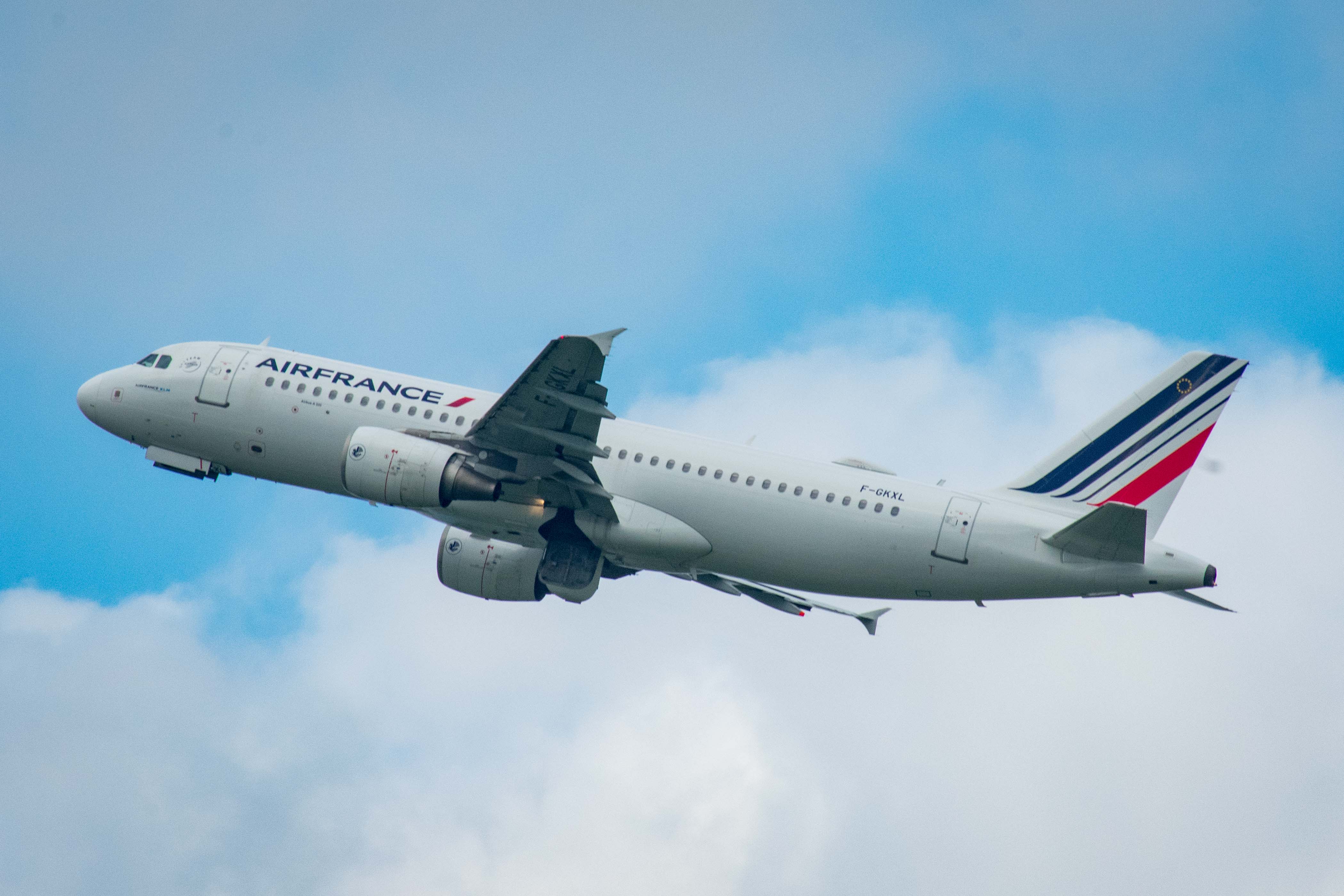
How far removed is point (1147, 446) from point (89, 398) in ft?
98.1

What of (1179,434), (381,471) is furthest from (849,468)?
(381,471)

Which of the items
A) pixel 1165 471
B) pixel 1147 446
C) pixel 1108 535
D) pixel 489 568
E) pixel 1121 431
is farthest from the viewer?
pixel 489 568

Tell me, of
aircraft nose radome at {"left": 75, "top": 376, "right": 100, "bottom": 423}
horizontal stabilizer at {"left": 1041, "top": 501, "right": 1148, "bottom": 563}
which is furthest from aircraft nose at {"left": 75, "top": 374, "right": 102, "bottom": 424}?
horizontal stabilizer at {"left": 1041, "top": 501, "right": 1148, "bottom": 563}

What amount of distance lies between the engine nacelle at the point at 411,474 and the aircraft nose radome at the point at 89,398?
11128mm

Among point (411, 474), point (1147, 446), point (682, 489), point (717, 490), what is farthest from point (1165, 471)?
point (411, 474)

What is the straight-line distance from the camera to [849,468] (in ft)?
120

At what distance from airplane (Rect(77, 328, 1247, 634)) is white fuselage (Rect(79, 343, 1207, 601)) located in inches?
2.1

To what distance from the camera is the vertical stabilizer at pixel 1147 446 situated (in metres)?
35.6

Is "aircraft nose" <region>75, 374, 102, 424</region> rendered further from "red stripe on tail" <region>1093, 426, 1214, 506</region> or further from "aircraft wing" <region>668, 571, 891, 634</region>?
"red stripe on tail" <region>1093, 426, 1214, 506</region>

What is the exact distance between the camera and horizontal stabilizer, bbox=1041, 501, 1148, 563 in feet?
106

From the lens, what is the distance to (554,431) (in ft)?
113

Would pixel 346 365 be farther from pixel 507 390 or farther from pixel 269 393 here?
pixel 507 390

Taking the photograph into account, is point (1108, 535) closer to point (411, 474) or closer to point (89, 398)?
point (411, 474)

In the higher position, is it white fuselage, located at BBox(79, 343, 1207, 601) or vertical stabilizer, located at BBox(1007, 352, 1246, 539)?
vertical stabilizer, located at BBox(1007, 352, 1246, 539)
